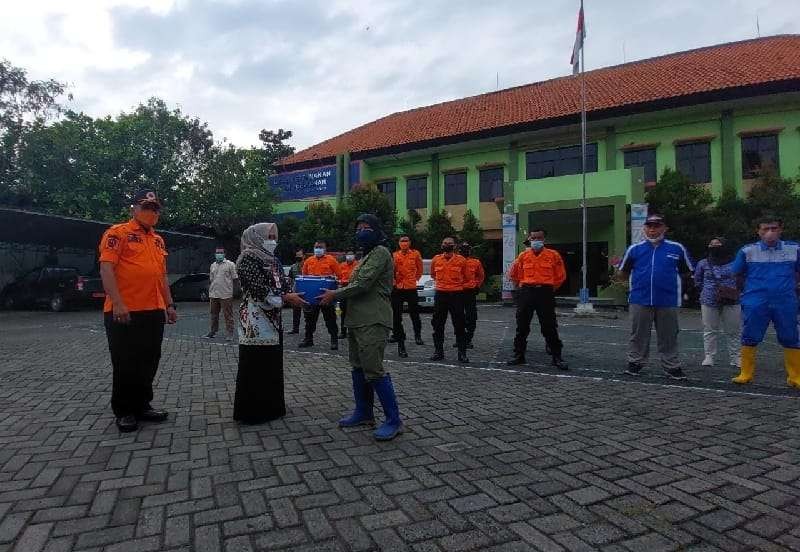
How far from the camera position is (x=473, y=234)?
2180 centimetres

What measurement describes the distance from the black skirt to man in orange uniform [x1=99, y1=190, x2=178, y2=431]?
68 centimetres

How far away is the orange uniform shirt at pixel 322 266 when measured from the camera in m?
9.01

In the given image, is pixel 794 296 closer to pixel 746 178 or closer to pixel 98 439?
pixel 98 439

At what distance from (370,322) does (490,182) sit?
21.0 m

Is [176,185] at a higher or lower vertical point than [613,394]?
higher

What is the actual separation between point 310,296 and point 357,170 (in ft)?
75.2

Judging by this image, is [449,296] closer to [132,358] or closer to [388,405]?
[388,405]

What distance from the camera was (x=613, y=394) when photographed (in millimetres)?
5113

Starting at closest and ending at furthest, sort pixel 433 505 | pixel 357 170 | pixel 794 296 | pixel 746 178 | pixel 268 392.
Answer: pixel 433 505 → pixel 268 392 → pixel 794 296 → pixel 746 178 → pixel 357 170

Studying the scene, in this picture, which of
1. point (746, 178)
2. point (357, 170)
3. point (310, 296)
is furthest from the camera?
point (357, 170)

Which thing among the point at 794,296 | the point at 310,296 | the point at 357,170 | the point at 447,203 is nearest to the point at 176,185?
the point at 357,170

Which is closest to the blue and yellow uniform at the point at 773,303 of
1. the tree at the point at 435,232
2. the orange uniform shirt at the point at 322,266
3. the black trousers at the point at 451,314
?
the black trousers at the point at 451,314

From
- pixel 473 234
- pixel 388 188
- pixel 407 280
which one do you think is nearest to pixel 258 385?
pixel 407 280

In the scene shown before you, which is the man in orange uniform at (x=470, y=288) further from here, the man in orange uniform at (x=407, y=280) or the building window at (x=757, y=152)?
the building window at (x=757, y=152)
